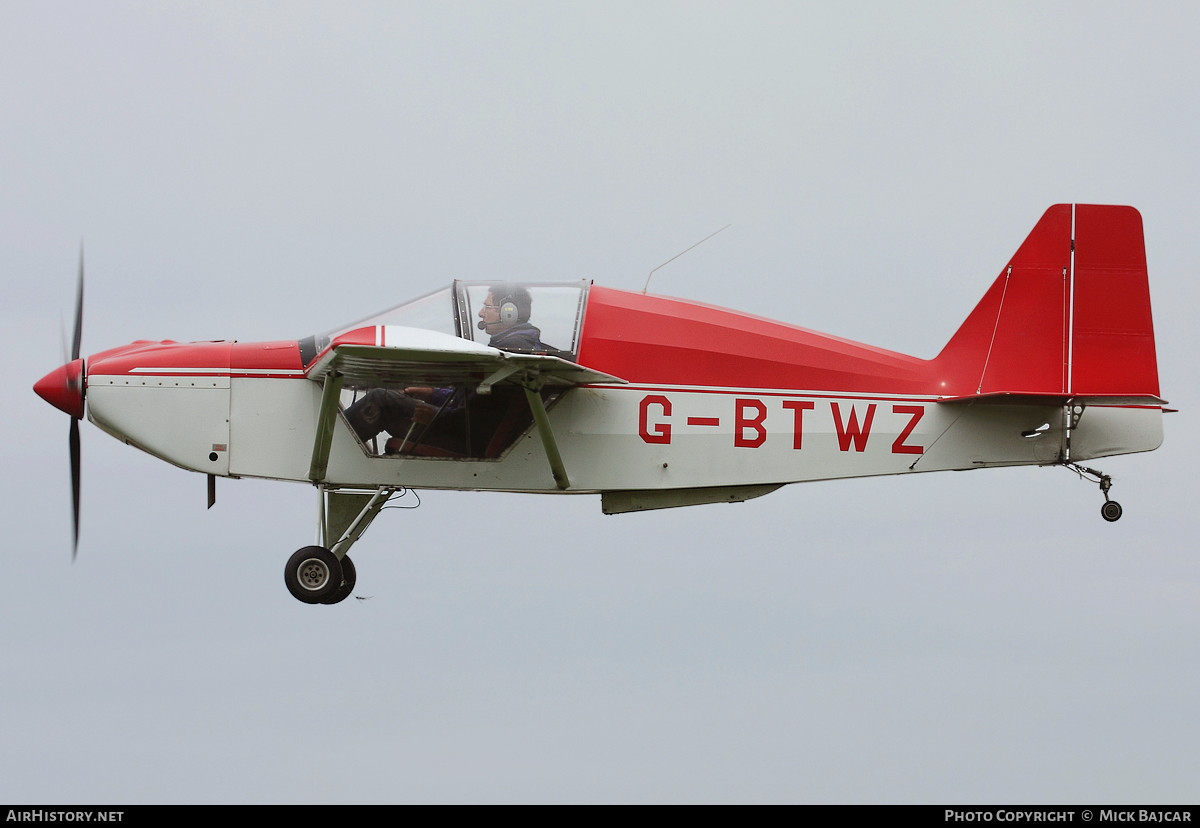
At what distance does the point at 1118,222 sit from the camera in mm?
11398

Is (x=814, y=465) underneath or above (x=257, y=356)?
underneath

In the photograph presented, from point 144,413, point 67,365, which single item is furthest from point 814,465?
point 67,365

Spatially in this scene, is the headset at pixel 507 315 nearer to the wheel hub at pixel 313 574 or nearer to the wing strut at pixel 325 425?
the wing strut at pixel 325 425

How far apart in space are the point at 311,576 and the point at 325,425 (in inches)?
54.5

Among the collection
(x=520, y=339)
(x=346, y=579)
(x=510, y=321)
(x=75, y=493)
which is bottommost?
(x=346, y=579)

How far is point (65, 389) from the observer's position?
36.5 ft

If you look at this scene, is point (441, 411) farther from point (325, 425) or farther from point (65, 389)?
point (65, 389)

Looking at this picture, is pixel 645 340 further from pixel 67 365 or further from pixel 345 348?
pixel 67 365

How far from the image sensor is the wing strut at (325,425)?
1044 cm

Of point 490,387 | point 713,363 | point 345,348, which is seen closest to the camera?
point 345,348

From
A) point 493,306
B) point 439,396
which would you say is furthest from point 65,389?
point 493,306

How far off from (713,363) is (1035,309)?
3.16 m

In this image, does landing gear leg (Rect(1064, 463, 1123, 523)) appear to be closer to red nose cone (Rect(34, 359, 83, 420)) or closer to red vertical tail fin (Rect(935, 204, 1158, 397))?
red vertical tail fin (Rect(935, 204, 1158, 397))

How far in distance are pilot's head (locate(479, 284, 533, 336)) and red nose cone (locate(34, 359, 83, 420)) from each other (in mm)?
3779
